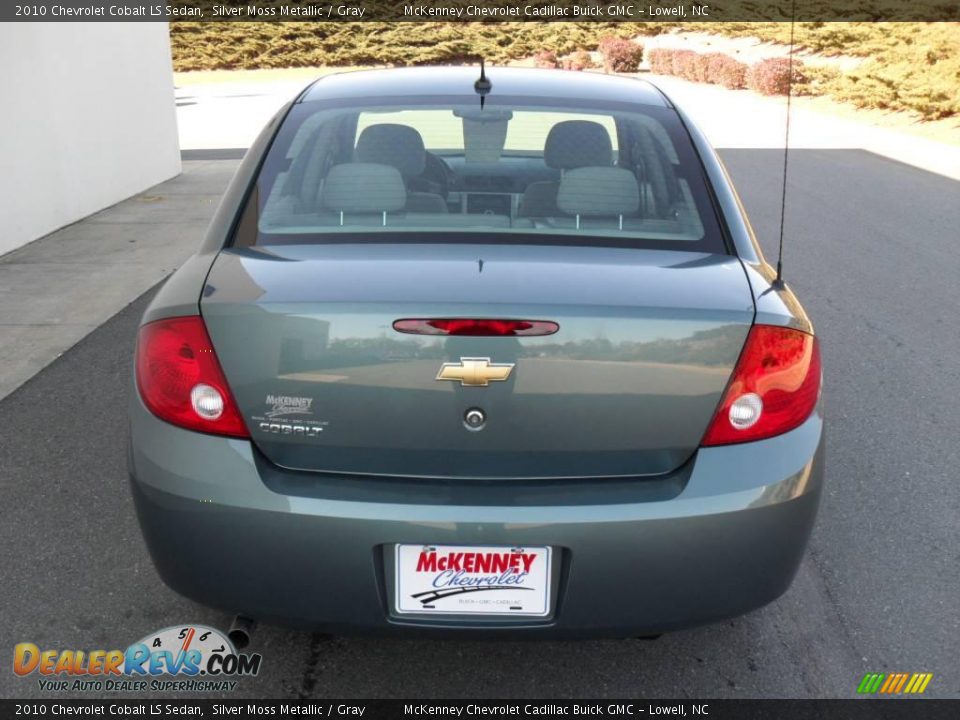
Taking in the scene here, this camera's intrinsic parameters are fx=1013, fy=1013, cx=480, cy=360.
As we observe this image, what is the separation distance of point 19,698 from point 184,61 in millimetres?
44703

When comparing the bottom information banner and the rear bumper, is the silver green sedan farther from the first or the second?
the bottom information banner

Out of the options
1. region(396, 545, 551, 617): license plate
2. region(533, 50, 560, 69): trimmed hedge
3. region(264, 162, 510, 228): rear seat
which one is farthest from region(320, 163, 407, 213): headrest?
region(533, 50, 560, 69): trimmed hedge

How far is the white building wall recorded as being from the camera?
8562mm

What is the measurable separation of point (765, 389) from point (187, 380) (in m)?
1.32

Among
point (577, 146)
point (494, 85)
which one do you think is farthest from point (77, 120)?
point (577, 146)

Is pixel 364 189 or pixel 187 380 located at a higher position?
pixel 364 189

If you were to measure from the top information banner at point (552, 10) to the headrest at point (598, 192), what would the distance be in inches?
1208

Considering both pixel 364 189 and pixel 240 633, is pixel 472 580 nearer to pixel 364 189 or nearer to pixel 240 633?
pixel 240 633

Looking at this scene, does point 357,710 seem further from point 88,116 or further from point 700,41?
point 700,41

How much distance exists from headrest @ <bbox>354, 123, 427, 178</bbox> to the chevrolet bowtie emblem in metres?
1.06

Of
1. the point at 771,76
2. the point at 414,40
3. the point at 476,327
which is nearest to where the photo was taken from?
the point at 476,327

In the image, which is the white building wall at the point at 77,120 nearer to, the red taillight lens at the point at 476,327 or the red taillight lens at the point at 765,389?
the red taillight lens at the point at 476,327

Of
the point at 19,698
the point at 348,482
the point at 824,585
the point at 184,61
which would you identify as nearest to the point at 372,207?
the point at 348,482

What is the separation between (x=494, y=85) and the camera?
11.0ft
